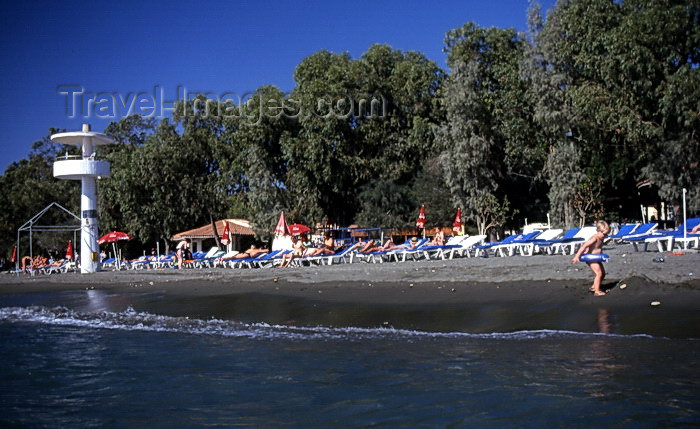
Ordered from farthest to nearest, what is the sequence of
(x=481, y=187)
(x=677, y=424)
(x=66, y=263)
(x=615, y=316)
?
(x=66, y=263) → (x=481, y=187) → (x=615, y=316) → (x=677, y=424)

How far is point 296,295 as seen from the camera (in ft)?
46.9

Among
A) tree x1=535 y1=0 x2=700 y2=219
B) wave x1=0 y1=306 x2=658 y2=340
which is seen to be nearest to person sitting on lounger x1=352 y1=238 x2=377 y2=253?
tree x1=535 y1=0 x2=700 y2=219

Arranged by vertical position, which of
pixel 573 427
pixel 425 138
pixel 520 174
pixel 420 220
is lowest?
pixel 573 427

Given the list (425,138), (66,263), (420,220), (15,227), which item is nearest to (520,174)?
(425,138)

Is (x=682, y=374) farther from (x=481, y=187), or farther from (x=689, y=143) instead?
(x=481, y=187)

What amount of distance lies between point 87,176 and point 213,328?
22.5 m

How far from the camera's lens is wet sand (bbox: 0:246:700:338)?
873 centimetres

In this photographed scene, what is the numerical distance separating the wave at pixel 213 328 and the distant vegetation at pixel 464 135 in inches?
727

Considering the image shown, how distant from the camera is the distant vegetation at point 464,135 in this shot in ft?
81.9

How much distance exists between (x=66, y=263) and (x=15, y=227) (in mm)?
15730

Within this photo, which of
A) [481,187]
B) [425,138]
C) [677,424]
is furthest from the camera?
[425,138]

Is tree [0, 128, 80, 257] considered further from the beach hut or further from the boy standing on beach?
the boy standing on beach

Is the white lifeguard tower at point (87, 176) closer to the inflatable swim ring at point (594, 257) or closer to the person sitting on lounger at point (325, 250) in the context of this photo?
the person sitting on lounger at point (325, 250)

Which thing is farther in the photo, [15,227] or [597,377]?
[15,227]
